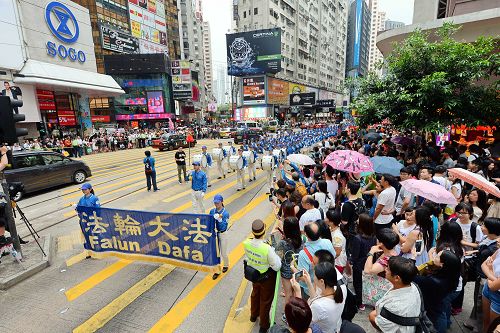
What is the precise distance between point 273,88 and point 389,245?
55.5 m

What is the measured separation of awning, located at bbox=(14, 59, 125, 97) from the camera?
855 inches

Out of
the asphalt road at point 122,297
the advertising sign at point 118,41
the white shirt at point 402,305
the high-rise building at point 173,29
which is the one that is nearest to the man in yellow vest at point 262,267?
the asphalt road at point 122,297

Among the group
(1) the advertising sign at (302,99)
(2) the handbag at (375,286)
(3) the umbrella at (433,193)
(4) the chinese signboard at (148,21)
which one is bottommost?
(2) the handbag at (375,286)

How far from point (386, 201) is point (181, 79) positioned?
53109 mm

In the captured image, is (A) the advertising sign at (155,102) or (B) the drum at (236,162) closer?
(B) the drum at (236,162)

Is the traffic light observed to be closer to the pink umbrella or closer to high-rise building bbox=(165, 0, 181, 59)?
the pink umbrella

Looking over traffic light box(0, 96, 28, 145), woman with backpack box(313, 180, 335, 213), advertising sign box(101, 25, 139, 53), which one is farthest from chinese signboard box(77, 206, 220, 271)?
advertising sign box(101, 25, 139, 53)

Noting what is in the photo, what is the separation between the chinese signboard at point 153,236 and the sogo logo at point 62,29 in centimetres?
2539

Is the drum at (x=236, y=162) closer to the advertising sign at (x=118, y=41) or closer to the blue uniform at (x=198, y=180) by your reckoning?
the blue uniform at (x=198, y=180)

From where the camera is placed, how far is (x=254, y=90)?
54594 mm

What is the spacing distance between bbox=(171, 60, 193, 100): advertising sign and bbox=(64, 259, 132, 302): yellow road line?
1973 inches

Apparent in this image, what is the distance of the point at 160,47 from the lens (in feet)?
214

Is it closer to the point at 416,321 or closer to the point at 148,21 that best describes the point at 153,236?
the point at 416,321

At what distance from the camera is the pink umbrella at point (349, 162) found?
627 centimetres
